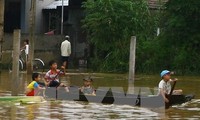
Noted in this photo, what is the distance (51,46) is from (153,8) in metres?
5.82

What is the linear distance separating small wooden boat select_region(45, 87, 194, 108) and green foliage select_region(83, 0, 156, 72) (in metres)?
11.0

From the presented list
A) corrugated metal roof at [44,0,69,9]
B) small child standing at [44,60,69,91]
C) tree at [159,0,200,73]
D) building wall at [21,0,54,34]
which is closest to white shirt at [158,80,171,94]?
small child standing at [44,60,69,91]

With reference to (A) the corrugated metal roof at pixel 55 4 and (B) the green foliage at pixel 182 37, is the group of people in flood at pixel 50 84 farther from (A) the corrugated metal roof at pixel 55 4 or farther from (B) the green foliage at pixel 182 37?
(A) the corrugated metal roof at pixel 55 4

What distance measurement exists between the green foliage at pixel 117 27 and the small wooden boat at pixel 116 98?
11.0 meters

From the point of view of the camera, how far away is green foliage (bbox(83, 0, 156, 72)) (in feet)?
92.3

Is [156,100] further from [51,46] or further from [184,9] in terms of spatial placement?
[51,46]

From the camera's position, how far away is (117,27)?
28.3m

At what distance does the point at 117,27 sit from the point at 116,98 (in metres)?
12.9

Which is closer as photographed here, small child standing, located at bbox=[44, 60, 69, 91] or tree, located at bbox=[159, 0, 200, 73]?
small child standing, located at bbox=[44, 60, 69, 91]

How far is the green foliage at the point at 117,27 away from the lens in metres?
Result: 28.1

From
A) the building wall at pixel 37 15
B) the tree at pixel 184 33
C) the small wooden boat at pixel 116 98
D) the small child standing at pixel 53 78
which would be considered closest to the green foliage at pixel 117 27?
the tree at pixel 184 33

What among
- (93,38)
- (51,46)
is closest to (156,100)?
(93,38)

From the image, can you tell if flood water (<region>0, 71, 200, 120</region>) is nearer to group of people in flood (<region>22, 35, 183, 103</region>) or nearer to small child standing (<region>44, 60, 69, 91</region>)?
group of people in flood (<region>22, 35, 183, 103</region>)

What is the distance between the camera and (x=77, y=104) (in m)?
15.6
